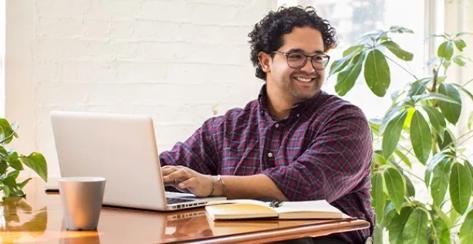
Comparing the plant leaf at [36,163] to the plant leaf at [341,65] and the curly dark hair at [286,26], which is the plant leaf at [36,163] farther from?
the plant leaf at [341,65]

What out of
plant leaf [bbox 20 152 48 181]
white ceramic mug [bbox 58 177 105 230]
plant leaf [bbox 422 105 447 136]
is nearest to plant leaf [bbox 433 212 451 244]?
plant leaf [bbox 422 105 447 136]

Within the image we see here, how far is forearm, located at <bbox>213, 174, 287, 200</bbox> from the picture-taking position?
→ 7.04ft

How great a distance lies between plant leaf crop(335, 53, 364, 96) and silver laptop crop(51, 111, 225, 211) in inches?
43.7

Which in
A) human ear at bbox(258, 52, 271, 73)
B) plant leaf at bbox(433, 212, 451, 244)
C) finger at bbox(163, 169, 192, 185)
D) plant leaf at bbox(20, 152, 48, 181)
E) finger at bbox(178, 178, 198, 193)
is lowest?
plant leaf at bbox(433, 212, 451, 244)

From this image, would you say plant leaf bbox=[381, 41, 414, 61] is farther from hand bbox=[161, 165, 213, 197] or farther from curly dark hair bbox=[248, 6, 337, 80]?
hand bbox=[161, 165, 213, 197]

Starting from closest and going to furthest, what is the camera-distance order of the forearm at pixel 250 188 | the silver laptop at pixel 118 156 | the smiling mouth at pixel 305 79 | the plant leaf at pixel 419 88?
the silver laptop at pixel 118 156 < the forearm at pixel 250 188 < the smiling mouth at pixel 305 79 < the plant leaf at pixel 419 88

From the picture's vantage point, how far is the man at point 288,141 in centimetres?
216

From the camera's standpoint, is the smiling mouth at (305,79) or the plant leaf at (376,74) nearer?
the smiling mouth at (305,79)

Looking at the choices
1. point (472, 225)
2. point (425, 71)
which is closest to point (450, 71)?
point (425, 71)

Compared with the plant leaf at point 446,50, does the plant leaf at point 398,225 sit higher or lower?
lower

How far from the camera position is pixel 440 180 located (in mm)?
2941

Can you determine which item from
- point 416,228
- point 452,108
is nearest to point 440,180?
point 416,228

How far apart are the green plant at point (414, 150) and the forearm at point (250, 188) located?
80 cm

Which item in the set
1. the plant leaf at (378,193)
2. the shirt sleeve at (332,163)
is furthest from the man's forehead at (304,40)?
the plant leaf at (378,193)
